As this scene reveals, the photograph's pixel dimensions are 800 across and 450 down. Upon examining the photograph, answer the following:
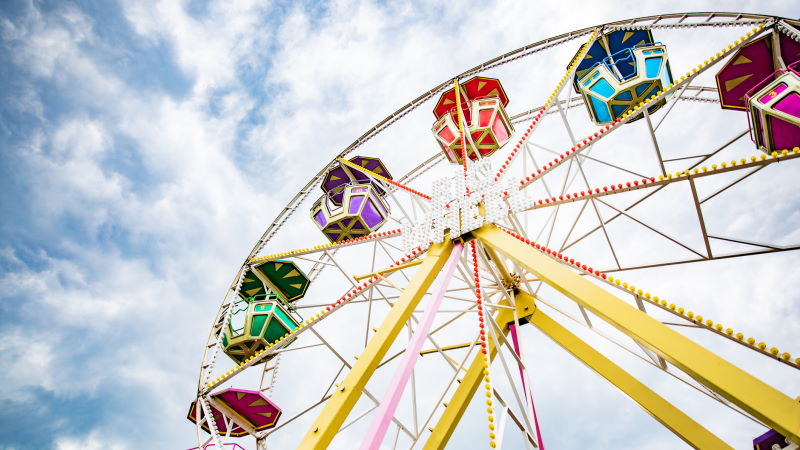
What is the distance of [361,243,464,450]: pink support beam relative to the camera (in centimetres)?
368

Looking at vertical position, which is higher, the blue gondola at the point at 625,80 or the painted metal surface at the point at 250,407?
the blue gondola at the point at 625,80

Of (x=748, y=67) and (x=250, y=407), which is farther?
(x=250, y=407)

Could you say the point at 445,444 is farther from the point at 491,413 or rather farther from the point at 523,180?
the point at 523,180

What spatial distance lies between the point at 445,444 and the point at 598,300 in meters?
3.60

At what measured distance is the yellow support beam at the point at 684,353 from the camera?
2.81 metres

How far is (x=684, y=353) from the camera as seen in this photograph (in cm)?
330

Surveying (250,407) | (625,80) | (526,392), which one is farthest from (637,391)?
(250,407)

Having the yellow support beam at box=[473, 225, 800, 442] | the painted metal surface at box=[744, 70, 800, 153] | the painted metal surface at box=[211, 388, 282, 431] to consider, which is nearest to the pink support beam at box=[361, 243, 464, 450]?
the yellow support beam at box=[473, 225, 800, 442]

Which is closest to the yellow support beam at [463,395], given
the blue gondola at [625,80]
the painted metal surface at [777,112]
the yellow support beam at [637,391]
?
the yellow support beam at [637,391]

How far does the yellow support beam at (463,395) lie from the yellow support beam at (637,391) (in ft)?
1.74

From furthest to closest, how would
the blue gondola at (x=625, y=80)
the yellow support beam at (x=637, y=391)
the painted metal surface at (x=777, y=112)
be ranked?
1. the blue gondola at (x=625, y=80)
2. the painted metal surface at (x=777, y=112)
3. the yellow support beam at (x=637, y=391)

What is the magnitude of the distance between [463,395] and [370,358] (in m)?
2.58

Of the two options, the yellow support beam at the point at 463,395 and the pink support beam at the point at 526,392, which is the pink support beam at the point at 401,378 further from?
the pink support beam at the point at 526,392

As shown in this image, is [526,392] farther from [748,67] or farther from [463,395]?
[748,67]
